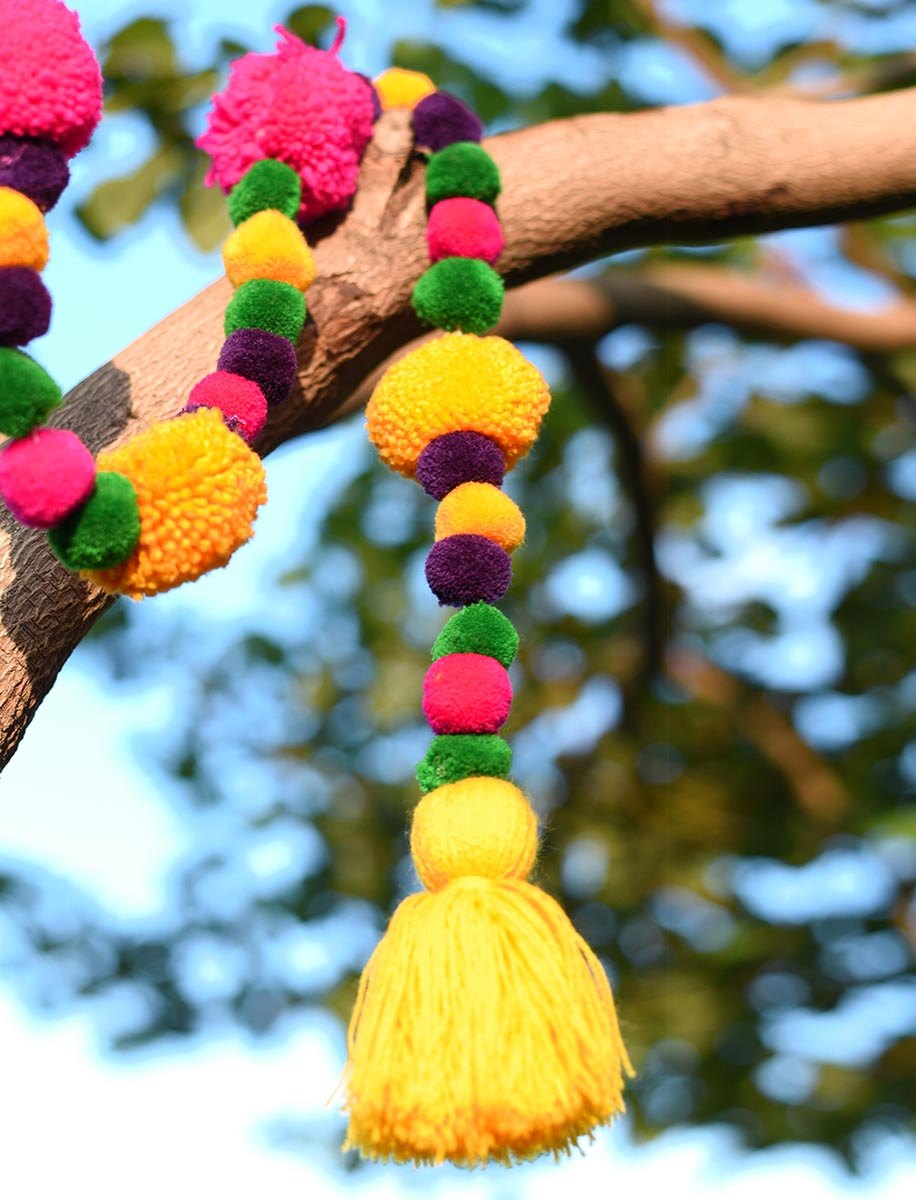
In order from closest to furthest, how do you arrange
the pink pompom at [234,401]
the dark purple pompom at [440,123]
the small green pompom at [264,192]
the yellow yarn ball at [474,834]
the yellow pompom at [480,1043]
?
the yellow pompom at [480,1043] < the yellow yarn ball at [474,834] < the pink pompom at [234,401] < the small green pompom at [264,192] < the dark purple pompom at [440,123]

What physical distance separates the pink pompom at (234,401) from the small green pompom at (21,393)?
168 millimetres

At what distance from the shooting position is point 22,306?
1.02 m

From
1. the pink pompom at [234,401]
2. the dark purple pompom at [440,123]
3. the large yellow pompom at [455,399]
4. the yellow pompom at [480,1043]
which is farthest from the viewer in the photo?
the dark purple pompom at [440,123]

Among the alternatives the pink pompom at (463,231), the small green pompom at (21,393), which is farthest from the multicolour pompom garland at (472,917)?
the small green pompom at (21,393)

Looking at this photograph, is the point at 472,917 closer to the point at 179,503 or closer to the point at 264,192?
the point at 179,503

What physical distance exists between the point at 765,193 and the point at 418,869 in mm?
969

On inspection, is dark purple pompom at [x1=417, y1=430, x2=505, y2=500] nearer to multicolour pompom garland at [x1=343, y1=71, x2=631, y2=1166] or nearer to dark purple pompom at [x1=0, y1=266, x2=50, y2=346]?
multicolour pompom garland at [x1=343, y1=71, x2=631, y2=1166]

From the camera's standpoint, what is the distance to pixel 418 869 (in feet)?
3.66

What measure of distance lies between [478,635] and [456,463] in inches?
6.7

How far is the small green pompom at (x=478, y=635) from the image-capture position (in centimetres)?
119

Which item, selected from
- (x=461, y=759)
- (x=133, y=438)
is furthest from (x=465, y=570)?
(x=133, y=438)

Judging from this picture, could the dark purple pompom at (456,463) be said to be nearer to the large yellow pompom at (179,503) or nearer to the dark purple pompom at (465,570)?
the dark purple pompom at (465,570)

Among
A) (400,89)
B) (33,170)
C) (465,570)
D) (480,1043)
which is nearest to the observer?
(480,1043)

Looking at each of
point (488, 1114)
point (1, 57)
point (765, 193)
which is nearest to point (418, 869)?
point (488, 1114)
